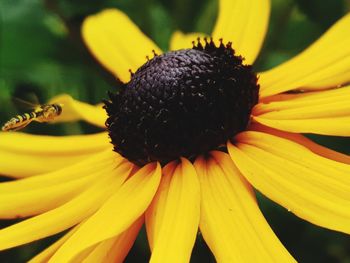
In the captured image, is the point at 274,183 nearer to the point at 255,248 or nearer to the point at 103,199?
the point at 255,248

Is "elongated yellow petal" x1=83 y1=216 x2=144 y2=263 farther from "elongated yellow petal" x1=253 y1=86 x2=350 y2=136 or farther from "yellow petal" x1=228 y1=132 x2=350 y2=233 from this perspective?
"elongated yellow petal" x1=253 y1=86 x2=350 y2=136

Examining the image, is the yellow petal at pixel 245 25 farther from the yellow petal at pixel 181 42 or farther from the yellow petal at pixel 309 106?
the yellow petal at pixel 309 106

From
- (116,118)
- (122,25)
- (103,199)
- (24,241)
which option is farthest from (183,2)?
(24,241)

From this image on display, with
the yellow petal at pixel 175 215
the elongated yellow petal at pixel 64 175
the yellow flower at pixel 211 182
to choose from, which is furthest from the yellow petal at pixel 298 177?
the elongated yellow petal at pixel 64 175

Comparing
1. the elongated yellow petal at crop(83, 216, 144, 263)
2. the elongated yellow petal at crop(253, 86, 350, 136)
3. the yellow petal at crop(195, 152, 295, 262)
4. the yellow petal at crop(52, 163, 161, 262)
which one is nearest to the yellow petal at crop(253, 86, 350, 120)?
the elongated yellow petal at crop(253, 86, 350, 136)

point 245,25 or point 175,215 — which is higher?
point 245,25

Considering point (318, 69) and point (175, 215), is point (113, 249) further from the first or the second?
point (318, 69)

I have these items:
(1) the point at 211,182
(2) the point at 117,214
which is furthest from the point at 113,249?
(1) the point at 211,182
